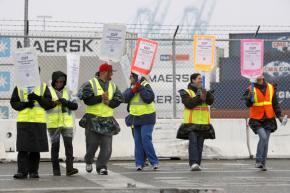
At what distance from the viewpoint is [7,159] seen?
16969 millimetres

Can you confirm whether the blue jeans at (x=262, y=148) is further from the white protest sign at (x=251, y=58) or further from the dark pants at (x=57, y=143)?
the dark pants at (x=57, y=143)

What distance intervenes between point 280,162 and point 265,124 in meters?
2.43

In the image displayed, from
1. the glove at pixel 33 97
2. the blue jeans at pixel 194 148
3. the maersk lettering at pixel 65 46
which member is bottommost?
the blue jeans at pixel 194 148

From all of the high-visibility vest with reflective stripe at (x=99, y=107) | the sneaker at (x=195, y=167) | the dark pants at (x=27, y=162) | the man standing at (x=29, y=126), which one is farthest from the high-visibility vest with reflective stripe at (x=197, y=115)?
the dark pants at (x=27, y=162)

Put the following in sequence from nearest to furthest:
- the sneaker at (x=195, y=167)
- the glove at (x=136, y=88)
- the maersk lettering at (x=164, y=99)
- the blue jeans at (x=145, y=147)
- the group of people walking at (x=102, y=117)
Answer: the group of people walking at (x=102, y=117) → the sneaker at (x=195, y=167) → the glove at (x=136, y=88) → the blue jeans at (x=145, y=147) → the maersk lettering at (x=164, y=99)

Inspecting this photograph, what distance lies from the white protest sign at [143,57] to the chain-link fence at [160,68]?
36 centimetres

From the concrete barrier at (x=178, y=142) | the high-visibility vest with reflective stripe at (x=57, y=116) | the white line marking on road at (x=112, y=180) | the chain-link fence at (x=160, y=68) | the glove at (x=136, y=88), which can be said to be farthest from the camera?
the chain-link fence at (x=160, y=68)

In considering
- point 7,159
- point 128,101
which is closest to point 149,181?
point 128,101

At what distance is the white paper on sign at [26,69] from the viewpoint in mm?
12734

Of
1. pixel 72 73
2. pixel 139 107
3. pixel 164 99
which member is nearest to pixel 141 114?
pixel 139 107

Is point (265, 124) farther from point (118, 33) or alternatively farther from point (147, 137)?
point (118, 33)

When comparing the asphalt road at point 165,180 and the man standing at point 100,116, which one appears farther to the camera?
the man standing at point 100,116

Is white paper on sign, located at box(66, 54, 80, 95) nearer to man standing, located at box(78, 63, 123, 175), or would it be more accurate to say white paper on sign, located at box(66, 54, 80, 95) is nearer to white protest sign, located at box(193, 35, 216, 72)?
man standing, located at box(78, 63, 123, 175)

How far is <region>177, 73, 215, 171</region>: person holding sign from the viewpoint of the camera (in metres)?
14.6
